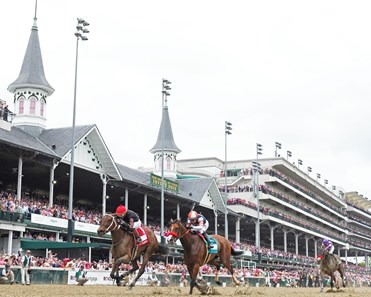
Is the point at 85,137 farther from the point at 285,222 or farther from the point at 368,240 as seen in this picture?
the point at 368,240

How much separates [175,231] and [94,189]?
37.4 meters

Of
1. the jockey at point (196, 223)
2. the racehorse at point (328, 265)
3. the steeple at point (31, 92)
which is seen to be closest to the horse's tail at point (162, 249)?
the jockey at point (196, 223)

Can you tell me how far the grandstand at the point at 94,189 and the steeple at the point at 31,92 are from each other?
8 centimetres

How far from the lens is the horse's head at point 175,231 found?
51.7 ft

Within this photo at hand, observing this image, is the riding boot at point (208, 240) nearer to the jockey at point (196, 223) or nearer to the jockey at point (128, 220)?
the jockey at point (196, 223)

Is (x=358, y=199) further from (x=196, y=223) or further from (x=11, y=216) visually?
(x=196, y=223)

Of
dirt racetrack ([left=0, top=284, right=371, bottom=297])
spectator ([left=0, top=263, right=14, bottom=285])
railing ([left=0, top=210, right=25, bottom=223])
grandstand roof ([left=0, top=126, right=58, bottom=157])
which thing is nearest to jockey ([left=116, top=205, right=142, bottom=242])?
dirt racetrack ([left=0, top=284, right=371, bottom=297])

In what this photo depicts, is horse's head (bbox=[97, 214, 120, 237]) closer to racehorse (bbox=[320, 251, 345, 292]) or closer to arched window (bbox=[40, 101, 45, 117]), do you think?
racehorse (bbox=[320, 251, 345, 292])

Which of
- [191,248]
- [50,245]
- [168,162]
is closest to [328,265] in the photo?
[191,248]

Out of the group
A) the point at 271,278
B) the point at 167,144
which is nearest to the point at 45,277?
the point at 271,278

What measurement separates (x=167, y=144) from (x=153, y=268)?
39.7 m

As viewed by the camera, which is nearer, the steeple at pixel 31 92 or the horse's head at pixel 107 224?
the horse's head at pixel 107 224

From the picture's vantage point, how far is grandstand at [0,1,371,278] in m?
36.7

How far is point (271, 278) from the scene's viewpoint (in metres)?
49.8
